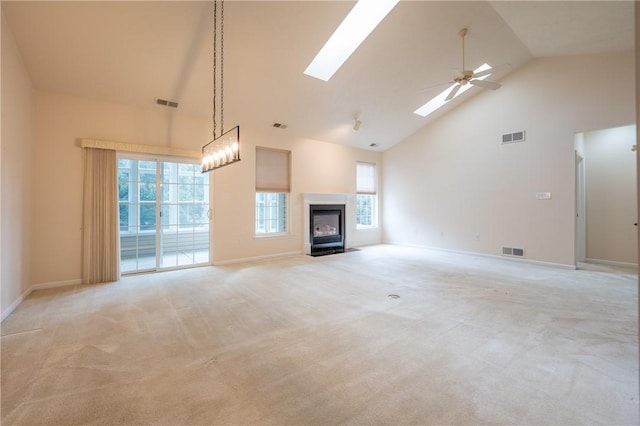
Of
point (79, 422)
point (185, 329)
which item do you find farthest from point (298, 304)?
point (79, 422)

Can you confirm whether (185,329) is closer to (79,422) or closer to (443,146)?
(79,422)

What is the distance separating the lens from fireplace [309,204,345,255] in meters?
7.04

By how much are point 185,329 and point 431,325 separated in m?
2.57

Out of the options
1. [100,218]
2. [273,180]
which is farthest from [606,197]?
[100,218]

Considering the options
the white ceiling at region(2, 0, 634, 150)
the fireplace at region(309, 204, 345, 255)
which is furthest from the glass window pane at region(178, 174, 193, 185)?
the fireplace at region(309, 204, 345, 255)

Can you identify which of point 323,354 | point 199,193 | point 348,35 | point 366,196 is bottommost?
point 323,354

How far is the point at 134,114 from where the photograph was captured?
15.4 ft

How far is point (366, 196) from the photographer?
28.5 ft

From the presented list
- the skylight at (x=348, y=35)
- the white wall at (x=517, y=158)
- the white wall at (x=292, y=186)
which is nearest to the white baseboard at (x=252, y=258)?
the white wall at (x=292, y=186)

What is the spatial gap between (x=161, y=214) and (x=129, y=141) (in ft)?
4.58

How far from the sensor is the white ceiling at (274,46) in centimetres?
329

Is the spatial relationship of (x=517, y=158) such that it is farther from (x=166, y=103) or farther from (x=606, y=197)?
(x=166, y=103)

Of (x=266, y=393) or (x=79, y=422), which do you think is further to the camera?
(x=266, y=393)

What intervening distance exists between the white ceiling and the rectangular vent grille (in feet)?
4.44
